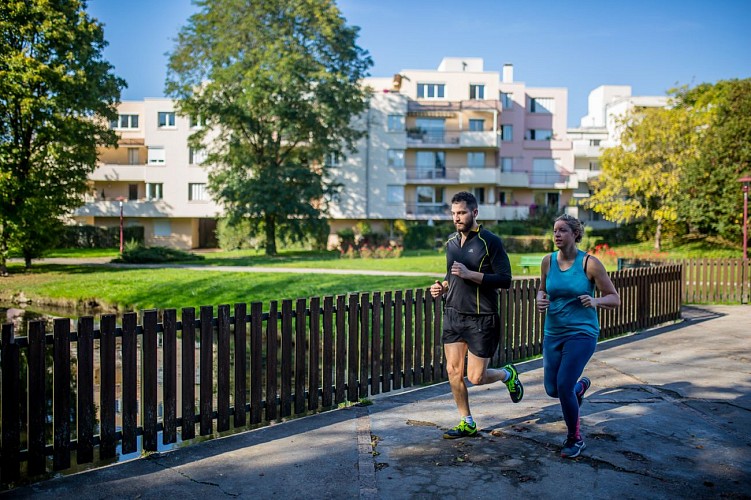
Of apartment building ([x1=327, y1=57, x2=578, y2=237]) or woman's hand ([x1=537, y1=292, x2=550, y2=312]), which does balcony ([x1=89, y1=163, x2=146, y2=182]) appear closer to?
apartment building ([x1=327, y1=57, x2=578, y2=237])

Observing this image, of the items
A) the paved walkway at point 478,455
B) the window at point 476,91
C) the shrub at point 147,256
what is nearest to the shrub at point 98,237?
the shrub at point 147,256

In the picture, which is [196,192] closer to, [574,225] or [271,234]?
[271,234]

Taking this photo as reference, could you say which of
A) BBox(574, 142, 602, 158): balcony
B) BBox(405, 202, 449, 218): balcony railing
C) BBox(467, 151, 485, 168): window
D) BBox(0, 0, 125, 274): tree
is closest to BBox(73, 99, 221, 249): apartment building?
BBox(405, 202, 449, 218): balcony railing

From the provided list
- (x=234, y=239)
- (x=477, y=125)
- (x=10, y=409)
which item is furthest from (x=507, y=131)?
(x=10, y=409)

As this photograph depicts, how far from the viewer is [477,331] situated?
588 cm

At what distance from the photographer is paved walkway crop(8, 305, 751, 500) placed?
4895mm

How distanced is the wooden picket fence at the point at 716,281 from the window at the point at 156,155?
4453cm

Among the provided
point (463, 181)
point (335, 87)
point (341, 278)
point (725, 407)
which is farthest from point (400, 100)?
point (725, 407)

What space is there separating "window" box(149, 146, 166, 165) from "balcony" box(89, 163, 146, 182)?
1011mm

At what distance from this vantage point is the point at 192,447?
19.2 feet

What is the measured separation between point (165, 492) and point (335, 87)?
36.2m

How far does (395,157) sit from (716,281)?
38715 millimetres

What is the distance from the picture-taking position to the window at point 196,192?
177 feet

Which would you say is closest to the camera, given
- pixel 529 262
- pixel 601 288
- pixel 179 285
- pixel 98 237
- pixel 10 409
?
pixel 10 409
